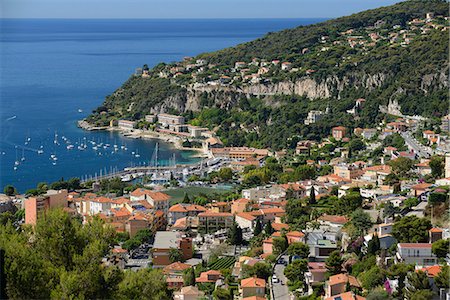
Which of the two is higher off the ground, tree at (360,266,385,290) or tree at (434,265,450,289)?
tree at (434,265,450,289)

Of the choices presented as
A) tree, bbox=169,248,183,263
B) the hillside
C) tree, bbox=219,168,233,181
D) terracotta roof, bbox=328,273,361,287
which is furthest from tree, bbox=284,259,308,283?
the hillside

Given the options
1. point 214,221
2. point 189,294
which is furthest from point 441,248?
point 214,221

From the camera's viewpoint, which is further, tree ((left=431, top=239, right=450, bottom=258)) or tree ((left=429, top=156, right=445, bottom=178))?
tree ((left=429, top=156, right=445, bottom=178))

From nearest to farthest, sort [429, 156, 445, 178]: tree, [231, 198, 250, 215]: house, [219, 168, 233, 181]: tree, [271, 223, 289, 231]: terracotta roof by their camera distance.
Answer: [271, 223, 289, 231]: terracotta roof, [429, 156, 445, 178]: tree, [231, 198, 250, 215]: house, [219, 168, 233, 181]: tree

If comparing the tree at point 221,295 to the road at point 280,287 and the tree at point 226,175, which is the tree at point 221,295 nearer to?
the road at point 280,287

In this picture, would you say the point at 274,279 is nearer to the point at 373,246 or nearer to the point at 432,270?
the point at 373,246

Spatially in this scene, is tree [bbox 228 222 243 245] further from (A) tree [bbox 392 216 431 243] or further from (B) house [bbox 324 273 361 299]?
(B) house [bbox 324 273 361 299]
